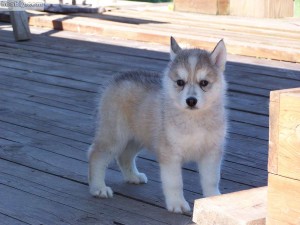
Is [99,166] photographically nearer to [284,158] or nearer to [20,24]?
[284,158]

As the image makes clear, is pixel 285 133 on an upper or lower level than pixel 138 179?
upper

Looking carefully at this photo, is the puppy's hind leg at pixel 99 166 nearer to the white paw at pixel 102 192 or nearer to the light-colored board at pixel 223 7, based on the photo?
the white paw at pixel 102 192

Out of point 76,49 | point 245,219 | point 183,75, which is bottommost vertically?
point 76,49

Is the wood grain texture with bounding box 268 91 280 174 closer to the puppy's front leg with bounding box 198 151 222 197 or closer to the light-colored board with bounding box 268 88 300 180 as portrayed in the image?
the light-colored board with bounding box 268 88 300 180

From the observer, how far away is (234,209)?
2.70 metres

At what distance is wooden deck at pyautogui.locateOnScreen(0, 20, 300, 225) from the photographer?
3.70 m

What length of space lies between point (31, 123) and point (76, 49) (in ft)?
9.75

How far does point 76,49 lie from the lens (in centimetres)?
816

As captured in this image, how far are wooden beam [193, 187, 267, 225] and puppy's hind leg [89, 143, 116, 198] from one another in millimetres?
1139

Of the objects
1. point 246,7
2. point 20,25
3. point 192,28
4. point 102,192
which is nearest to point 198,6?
point 246,7

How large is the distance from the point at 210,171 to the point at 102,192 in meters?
0.58

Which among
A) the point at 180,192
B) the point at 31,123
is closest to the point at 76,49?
the point at 31,123

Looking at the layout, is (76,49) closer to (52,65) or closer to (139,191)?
(52,65)

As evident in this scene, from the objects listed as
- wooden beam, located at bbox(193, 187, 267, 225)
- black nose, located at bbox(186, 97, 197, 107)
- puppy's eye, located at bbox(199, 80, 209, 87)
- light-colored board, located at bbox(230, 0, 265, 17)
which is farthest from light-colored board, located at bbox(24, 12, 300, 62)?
wooden beam, located at bbox(193, 187, 267, 225)
